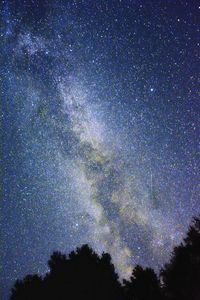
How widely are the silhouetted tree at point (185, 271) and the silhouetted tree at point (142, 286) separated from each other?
1942 millimetres

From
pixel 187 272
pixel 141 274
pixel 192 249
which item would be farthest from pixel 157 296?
pixel 192 249

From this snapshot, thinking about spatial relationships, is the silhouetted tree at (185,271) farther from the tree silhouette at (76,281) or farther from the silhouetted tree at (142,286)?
the tree silhouette at (76,281)

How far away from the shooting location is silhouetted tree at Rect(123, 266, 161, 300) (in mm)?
18641

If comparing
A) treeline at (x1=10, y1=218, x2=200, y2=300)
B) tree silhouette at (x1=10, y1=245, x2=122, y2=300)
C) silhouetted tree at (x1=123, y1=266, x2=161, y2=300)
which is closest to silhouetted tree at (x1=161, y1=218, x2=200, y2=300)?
treeline at (x1=10, y1=218, x2=200, y2=300)

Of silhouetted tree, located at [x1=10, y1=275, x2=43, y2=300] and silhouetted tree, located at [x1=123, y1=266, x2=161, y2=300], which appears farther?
silhouetted tree, located at [x1=10, y1=275, x2=43, y2=300]

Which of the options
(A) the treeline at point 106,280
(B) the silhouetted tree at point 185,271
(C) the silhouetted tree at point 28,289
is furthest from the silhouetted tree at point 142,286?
(C) the silhouetted tree at point 28,289

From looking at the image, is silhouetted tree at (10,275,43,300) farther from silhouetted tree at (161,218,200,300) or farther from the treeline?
silhouetted tree at (161,218,200,300)

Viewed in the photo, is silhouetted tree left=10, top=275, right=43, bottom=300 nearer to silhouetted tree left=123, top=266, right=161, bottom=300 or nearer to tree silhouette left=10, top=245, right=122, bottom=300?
tree silhouette left=10, top=245, right=122, bottom=300

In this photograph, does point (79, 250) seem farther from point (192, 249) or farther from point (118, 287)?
point (192, 249)

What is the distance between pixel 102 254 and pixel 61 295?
436cm

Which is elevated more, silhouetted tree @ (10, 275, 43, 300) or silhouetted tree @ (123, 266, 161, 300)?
silhouetted tree @ (10, 275, 43, 300)

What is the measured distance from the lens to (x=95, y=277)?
64.4ft

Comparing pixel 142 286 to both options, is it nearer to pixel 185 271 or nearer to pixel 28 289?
pixel 185 271

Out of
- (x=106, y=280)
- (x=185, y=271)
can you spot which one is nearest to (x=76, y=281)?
(x=106, y=280)
